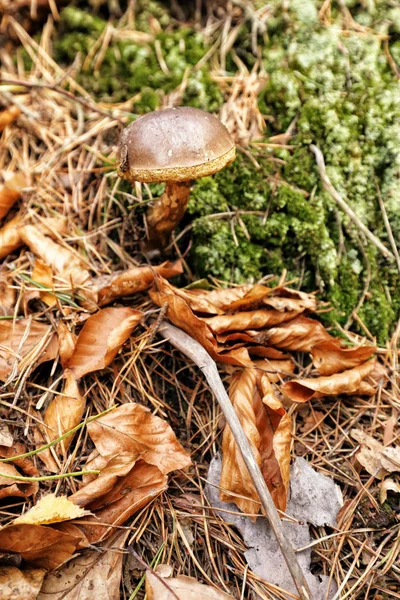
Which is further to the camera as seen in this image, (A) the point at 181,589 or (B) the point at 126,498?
(B) the point at 126,498

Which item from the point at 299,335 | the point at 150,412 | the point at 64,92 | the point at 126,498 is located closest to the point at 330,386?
the point at 299,335

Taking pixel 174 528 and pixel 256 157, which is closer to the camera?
pixel 174 528

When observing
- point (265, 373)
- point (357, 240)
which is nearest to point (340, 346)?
point (265, 373)

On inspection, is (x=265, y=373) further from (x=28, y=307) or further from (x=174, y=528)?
(x=28, y=307)

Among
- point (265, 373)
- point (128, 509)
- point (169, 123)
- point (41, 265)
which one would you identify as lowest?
point (128, 509)

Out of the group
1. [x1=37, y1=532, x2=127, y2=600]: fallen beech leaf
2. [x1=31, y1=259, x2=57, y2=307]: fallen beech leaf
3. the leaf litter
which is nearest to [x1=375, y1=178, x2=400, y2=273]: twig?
the leaf litter

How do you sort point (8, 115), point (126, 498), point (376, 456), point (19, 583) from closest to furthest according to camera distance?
point (19, 583) → point (126, 498) → point (376, 456) → point (8, 115)

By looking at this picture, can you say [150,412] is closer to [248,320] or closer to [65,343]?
[65,343]
